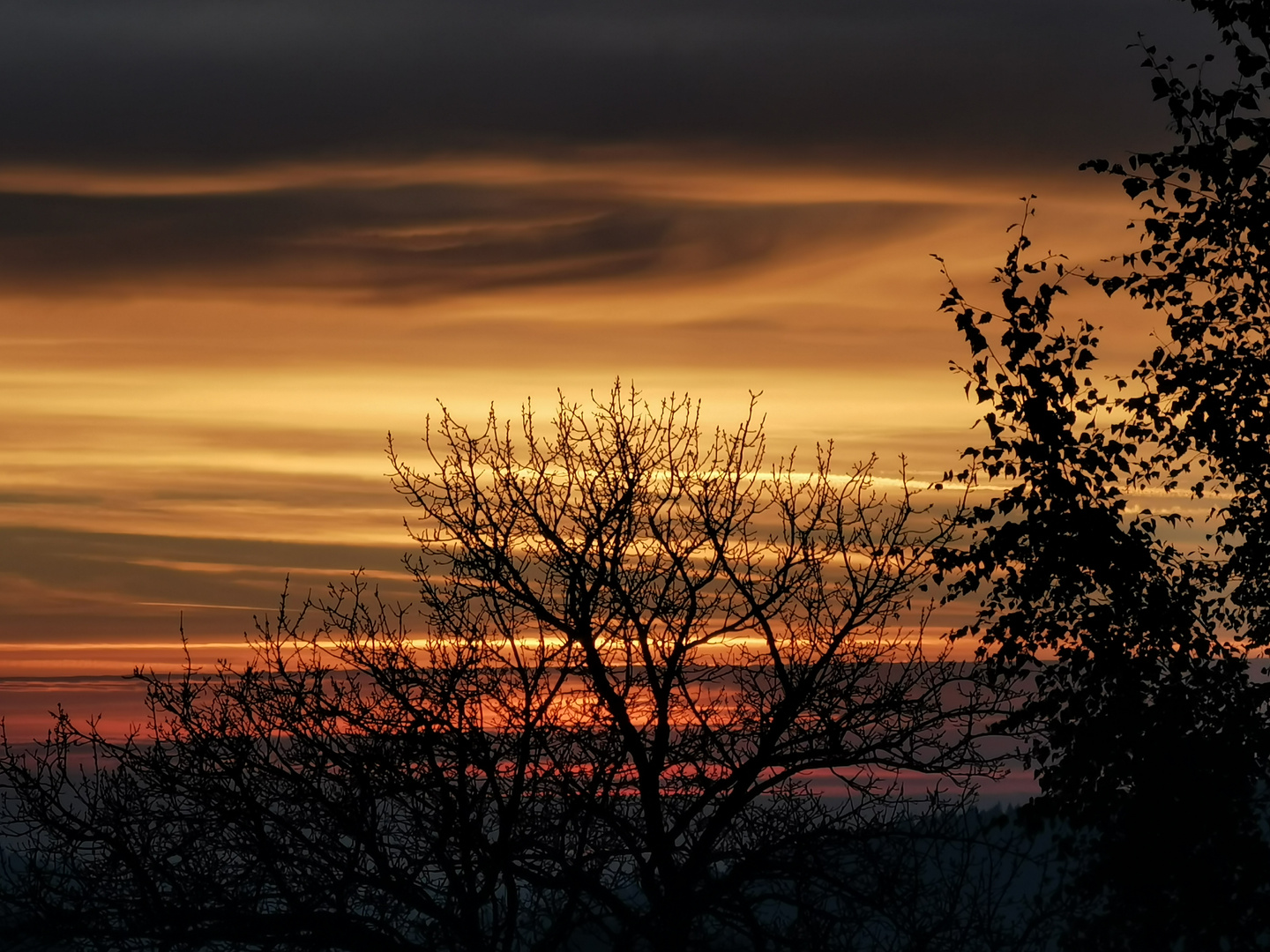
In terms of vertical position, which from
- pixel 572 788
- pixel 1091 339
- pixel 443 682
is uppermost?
pixel 1091 339

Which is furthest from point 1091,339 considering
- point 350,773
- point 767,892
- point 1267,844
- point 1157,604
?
point 350,773

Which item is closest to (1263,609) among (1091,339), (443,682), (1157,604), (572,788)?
(1157,604)

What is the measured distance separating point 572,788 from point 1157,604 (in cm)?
661

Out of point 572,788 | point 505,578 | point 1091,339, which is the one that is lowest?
point 572,788

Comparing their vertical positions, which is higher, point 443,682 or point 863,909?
point 443,682

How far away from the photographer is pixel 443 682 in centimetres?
1700

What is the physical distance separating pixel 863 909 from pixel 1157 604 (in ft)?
15.0

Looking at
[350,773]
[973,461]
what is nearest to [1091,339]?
[973,461]

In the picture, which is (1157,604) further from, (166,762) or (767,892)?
(166,762)

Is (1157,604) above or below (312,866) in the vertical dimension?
above

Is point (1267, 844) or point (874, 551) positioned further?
point (874, 551)

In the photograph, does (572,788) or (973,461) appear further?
(973,461)

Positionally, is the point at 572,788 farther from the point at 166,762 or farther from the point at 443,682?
the point at 166,762

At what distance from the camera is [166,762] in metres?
16.8
